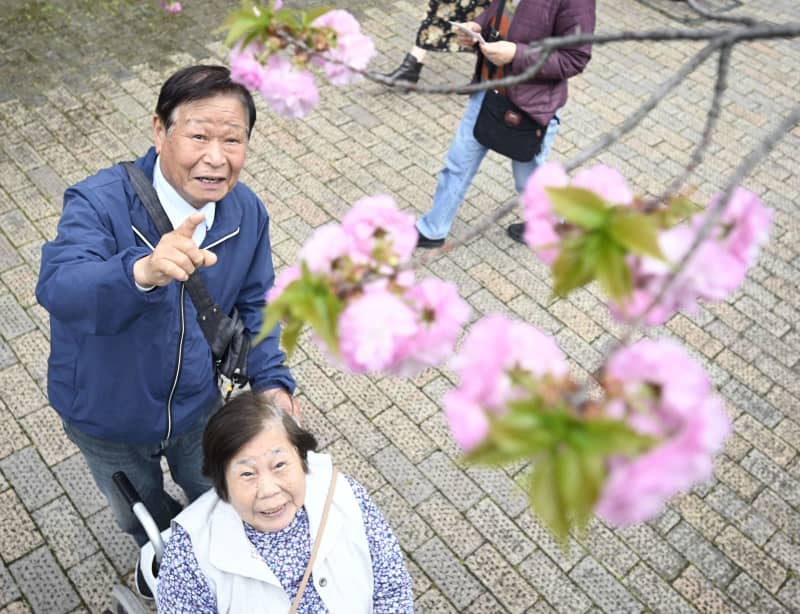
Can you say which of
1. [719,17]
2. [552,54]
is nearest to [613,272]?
[719,17]

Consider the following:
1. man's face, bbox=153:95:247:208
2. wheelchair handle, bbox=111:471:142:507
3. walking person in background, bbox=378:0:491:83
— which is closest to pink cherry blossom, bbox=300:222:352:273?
man's face, bbox=153:95:247:208

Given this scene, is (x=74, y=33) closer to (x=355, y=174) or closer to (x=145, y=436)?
(x=355, y=174)

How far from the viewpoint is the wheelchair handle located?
7.84 feet

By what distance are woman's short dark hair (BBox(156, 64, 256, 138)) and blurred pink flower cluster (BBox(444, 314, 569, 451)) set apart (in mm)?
1529

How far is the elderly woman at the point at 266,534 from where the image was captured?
219 centimetres

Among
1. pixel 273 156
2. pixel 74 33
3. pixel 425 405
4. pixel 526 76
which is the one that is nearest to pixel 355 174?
pixel 273 156

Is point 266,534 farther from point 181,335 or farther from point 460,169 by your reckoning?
point 460,169

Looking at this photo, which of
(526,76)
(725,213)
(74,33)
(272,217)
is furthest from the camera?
Result: (74,33)

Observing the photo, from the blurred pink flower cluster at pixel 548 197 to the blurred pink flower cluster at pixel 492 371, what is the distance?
0.18m

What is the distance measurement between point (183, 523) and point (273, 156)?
3.72 metres

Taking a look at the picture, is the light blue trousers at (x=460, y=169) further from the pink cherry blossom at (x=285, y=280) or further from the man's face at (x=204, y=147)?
the pink cherry blossom at (x=285, y=280)

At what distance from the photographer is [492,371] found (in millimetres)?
896

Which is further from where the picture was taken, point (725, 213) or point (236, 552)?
point (236, 552)

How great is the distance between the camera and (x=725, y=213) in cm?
105
